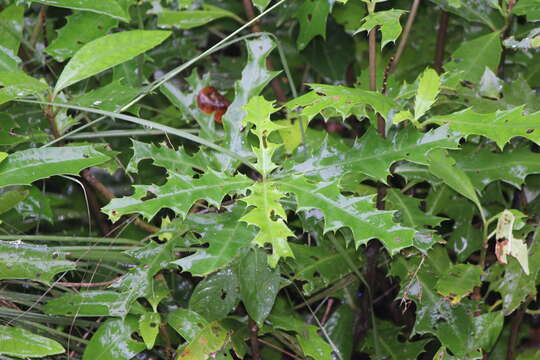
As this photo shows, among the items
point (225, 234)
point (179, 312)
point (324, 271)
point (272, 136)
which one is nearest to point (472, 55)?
point (272, 136)

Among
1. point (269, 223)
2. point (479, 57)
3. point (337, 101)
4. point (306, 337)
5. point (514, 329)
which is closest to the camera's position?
point (269, 223)

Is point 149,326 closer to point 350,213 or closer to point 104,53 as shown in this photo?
point 350,213

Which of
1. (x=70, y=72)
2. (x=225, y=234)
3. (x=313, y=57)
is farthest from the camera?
(x=313, y=57)

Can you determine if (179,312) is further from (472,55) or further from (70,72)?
(472,55)

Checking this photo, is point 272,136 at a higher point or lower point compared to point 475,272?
higher

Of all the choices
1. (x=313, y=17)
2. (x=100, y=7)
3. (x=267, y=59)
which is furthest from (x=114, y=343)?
(x=313, y=17)

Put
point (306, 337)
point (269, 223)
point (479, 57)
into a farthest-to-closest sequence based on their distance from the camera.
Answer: point (479, 57) → point (306, 337) → point (269, 223)
